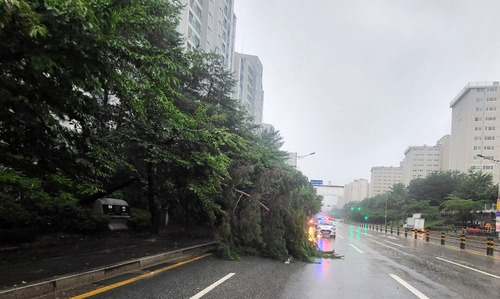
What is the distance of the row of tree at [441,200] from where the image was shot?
6519 centimetres

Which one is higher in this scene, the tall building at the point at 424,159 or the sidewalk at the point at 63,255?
the tall building at the point at 424,159

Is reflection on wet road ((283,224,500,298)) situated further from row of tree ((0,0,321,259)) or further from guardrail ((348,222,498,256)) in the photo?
guardrail ((348,222,498,256))

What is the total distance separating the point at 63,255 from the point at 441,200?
92726 mm

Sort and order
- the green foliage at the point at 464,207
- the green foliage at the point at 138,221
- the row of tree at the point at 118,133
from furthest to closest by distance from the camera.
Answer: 1. the green foliage at the point at 464,207
2. the green foliage at the point at 138,221
3. the row of tree at the point at 118,133

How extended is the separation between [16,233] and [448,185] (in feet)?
310

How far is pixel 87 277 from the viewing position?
7.93 meters

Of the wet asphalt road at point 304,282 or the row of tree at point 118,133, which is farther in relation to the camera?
the wet asphalt road at point 304,282

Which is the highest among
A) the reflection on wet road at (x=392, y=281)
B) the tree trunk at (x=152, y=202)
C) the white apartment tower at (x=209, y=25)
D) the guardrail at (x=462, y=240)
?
the white apartment tower at (x=209, y=25)

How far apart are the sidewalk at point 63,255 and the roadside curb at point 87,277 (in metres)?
0.19

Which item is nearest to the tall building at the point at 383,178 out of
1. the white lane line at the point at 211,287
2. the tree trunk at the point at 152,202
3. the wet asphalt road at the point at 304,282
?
the tree trunk at the point at 152,202

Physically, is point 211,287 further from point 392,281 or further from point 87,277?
point 392,281

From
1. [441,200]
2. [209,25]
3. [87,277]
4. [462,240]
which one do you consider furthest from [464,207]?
[87,277]

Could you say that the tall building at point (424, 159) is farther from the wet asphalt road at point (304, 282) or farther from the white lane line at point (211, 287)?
the white lane line at point (211, 287)

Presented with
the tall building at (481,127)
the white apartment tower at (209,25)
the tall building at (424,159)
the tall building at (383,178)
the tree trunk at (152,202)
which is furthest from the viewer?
the tall building at (383,178)
